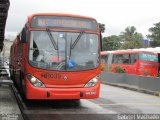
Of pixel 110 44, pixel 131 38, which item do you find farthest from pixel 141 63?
pixel 110 44

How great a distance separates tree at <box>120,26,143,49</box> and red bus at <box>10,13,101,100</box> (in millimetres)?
83572

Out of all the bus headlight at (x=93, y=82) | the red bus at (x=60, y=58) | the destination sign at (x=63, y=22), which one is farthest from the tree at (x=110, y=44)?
the bus headlight at (x=93, y=82)

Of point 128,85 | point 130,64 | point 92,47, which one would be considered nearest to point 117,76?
point 128,85

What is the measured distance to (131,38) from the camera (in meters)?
110


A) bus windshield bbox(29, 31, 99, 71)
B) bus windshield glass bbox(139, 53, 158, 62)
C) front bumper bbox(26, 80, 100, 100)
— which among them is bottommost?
front bumper bbox(26, 80, 100, 100)

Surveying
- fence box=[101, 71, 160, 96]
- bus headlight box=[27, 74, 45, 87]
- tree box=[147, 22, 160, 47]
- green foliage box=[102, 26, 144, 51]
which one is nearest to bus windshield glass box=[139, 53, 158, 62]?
fence box=[101, 71, 160, 96]

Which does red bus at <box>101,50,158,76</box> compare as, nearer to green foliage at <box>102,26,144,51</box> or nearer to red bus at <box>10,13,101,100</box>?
red bus at <box>10,13,101,100</box>

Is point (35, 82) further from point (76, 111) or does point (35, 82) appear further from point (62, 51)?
point (76, 111)

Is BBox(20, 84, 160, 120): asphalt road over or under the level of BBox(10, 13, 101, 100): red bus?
under

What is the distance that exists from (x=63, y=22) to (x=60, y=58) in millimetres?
1215

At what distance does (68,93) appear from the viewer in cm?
1337

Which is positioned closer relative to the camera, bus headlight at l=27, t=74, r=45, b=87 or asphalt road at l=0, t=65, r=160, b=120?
asphalt road at l=0, t=65, r=160, b=120

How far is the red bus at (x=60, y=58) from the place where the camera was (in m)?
13.3

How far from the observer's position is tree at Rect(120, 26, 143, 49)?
9894 centimetres
